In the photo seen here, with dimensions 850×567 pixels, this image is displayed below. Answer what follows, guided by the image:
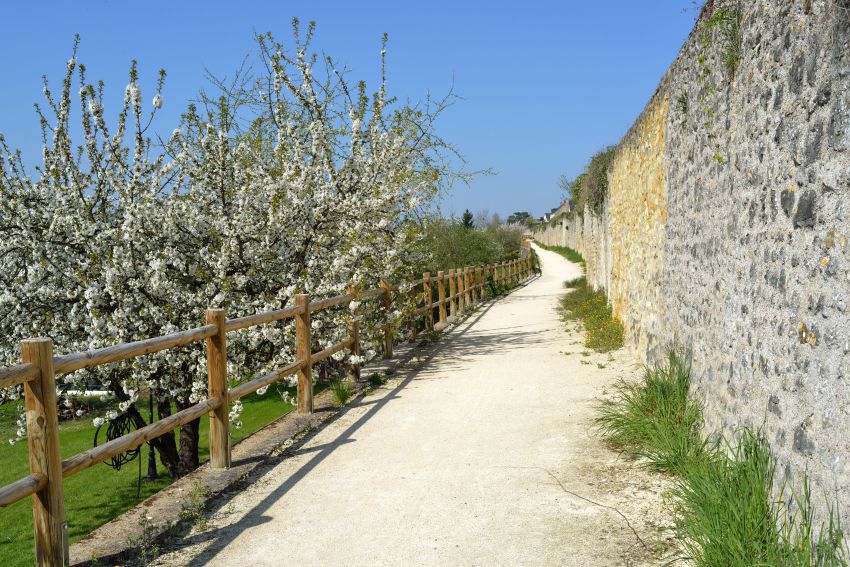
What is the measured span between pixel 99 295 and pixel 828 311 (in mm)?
6895

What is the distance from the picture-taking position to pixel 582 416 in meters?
6.94

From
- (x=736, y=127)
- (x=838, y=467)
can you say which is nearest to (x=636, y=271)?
(x=736, y=127)

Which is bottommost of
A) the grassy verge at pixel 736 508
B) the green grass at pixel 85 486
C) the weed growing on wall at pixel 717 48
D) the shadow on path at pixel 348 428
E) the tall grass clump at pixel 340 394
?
the green grass at pixel 85 486

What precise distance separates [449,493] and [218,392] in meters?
1.94

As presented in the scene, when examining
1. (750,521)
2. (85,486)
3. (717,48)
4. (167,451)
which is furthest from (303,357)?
(750,521)

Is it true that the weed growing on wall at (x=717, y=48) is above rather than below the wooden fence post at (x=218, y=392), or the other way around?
above

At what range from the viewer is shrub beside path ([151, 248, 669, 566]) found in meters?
3.99

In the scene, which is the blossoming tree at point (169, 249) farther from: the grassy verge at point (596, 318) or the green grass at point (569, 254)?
the green grass at point (569, 254)

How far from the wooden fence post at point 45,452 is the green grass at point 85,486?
3092 millimetres

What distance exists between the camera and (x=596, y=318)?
13531 mm

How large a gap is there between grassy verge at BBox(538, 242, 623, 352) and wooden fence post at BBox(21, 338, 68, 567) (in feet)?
27.5

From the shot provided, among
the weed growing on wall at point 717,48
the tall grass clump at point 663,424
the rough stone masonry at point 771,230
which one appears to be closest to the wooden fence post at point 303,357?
the tall grass clump at point 663,424

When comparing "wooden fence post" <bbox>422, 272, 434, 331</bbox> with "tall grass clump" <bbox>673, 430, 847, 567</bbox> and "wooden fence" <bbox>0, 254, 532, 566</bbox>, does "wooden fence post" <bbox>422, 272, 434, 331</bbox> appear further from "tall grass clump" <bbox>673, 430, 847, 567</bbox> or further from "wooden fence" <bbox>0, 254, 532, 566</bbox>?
"tall grass clump" <bbox>673, 430, 847, 567</bbox>

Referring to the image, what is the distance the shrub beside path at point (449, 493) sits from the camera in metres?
3.99
